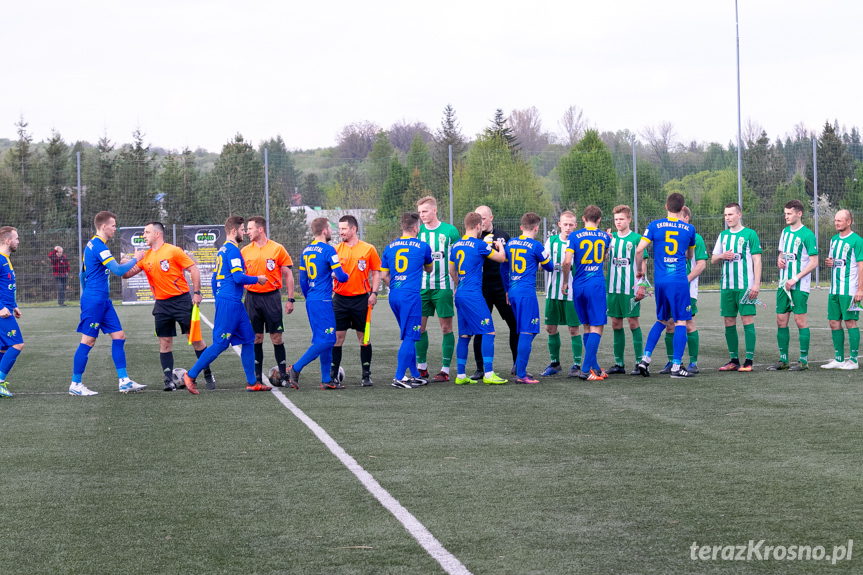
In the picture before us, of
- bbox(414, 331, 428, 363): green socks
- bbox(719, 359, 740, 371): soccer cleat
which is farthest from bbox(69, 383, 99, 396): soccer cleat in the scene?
bbox(719, 359, 740, 371): soccer cleat

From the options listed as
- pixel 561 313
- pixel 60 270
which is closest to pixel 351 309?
pixel 561 313

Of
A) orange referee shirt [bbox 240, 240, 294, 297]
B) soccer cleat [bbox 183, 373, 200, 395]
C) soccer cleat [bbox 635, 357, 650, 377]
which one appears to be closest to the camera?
soccer cleat [bbox 183, 373, 200, 395]

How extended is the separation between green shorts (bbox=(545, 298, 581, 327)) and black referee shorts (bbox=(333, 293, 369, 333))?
7.21 ft

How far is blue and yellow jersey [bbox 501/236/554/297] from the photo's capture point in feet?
31.7

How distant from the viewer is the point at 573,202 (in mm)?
36188

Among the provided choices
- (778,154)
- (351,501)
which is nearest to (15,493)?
(351,501)

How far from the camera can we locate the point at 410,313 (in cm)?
946

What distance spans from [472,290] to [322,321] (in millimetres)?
1698

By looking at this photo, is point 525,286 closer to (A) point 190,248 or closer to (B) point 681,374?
(B) point 681,374

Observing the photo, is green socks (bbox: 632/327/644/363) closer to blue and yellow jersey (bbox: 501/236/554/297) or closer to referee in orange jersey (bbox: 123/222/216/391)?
blue and yellow jersey (bbox: 501/236/554/297)

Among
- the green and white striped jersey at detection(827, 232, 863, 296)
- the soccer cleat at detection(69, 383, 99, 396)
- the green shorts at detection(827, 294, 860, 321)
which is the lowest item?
the soccer cleat at detection(69, 383, 99, 396)

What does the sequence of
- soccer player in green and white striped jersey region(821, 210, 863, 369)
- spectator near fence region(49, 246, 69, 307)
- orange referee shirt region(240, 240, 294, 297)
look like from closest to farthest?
orange referee shirt region(240, 240, 294, 297), soccer player in green and white striped jersey region(821, 210, 863, 369), spectator near fence region(49, 246, 69, 307)

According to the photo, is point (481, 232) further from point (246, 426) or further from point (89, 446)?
point (89, 446)

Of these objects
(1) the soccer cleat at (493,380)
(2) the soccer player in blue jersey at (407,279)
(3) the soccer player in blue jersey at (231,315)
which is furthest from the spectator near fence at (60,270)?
(1) the soccer cleat at (493,380)
